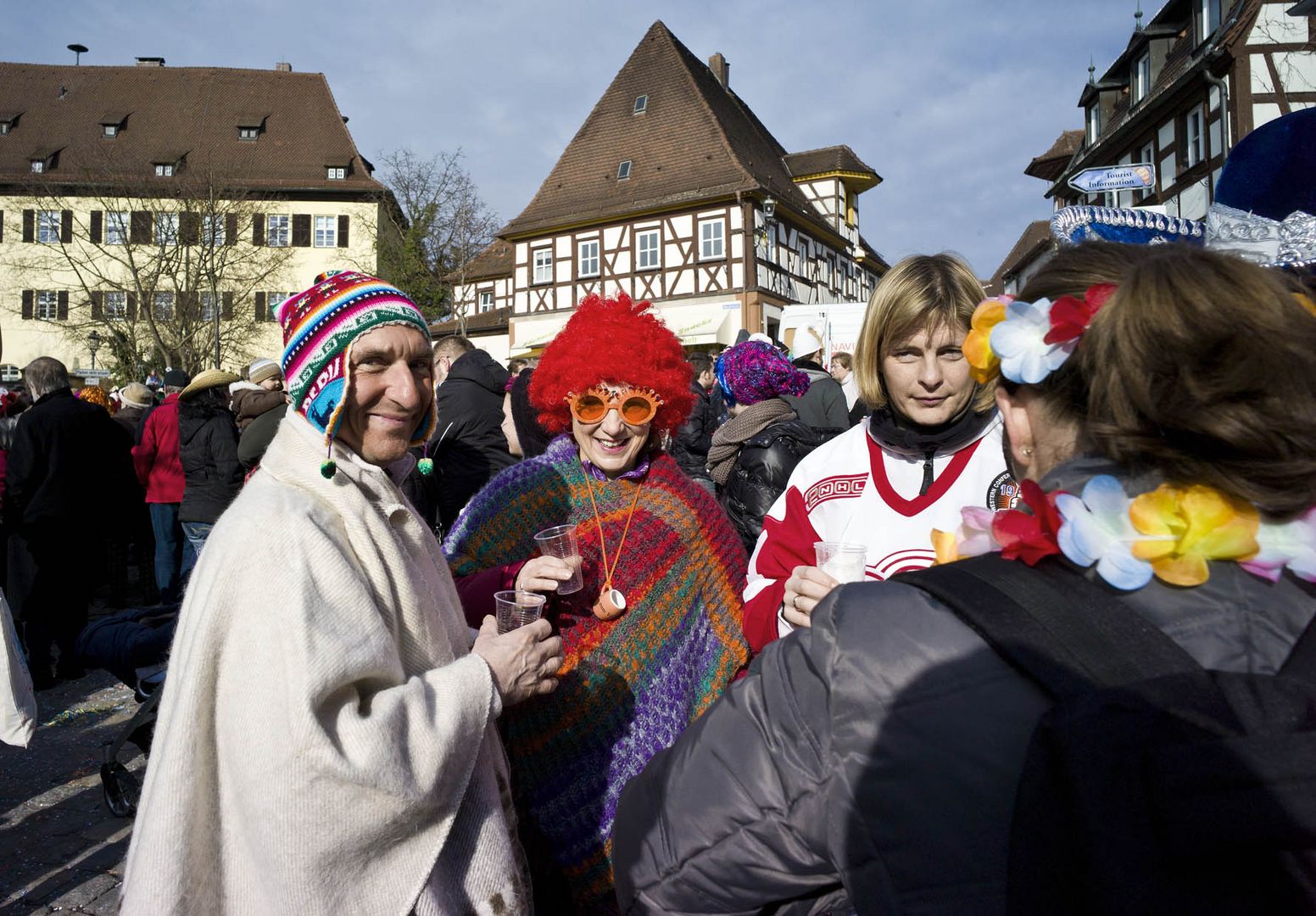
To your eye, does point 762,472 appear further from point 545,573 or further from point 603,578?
point 545,573

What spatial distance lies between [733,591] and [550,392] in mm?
889

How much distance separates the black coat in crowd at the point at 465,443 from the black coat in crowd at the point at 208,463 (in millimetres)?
2254

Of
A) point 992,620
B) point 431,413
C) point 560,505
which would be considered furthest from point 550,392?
point 992,620

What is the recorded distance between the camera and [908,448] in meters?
2.34

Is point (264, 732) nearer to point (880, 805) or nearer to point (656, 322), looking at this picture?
point (880, 805)

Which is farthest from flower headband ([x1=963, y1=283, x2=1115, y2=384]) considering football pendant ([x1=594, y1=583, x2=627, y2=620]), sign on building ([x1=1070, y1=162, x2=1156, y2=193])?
sign on building ([x1=1070, y1=162, x2=1156, y2=193])

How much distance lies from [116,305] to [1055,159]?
39253 mm

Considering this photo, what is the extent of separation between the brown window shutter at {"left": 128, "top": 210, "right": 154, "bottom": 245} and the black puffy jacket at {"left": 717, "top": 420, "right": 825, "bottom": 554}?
31.5 m

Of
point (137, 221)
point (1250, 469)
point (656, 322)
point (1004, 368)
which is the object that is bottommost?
point (1250, 469)

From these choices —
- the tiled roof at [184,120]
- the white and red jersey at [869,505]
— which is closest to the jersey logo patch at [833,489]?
the white and red jersey at [869,505]

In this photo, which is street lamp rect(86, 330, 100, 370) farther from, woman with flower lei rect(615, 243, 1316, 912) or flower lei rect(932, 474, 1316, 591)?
flower lei rect(932, 474, 1316, 591)

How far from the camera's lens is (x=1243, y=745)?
837mm

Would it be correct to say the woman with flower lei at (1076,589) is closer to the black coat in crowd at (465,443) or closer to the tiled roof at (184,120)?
the black coat in crowd at (465,443)

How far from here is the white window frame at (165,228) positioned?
92.0 feet
